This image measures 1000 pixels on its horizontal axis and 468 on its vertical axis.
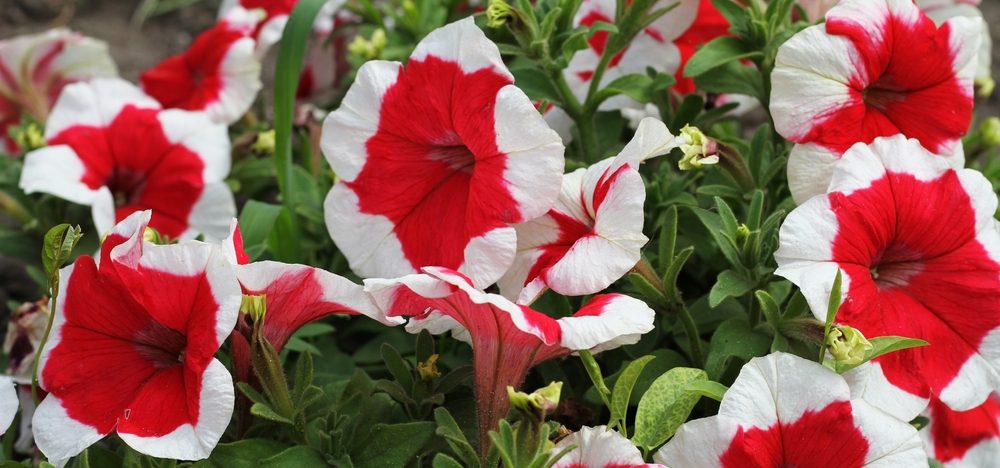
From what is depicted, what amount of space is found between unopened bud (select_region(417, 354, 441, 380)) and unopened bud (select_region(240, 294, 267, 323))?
0.81ft

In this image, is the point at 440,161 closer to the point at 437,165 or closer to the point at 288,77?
the point at 437,165

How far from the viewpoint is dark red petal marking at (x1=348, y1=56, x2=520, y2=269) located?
4.49ft

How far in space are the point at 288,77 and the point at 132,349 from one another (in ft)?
1.91

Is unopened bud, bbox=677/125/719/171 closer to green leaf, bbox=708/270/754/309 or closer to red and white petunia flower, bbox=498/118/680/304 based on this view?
red and white petunia flower, bbox=498/118/680/304

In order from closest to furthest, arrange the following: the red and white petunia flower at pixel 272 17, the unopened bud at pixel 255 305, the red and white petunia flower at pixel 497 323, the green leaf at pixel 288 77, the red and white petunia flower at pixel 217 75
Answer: the red and white petunia flower at pixel 497 323 → the unopened bud at pixel 255 305 → the green leaf at pixel 288 77 → the red and white petunia flower at pixel 217 75 → the red and white petunia flower at pixel 272 17

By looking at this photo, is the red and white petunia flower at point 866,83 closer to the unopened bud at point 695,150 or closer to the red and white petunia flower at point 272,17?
the unopened bud at point 695,150

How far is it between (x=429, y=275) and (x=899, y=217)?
0.62 m

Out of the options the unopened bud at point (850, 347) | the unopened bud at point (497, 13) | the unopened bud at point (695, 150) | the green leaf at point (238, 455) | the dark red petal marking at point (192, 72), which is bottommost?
the dark red petal marking at point (192, 72)

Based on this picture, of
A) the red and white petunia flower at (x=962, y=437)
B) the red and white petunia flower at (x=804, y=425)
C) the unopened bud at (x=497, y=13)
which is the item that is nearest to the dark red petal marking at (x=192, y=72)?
the unopened bud at (x=497, y=13)

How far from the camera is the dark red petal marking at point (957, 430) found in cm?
155

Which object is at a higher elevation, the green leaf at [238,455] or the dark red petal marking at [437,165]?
the dark red petal marking at [437,165]

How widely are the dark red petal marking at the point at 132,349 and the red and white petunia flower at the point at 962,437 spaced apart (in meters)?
1.05

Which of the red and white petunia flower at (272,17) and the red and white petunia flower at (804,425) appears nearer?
the red and white petunia flower at (804,425)

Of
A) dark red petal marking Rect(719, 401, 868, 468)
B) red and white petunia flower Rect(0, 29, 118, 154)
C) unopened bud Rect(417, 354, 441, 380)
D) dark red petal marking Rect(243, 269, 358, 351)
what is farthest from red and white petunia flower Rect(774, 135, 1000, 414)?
red and white petunia flower Rect(0, 29, 118, 154)
